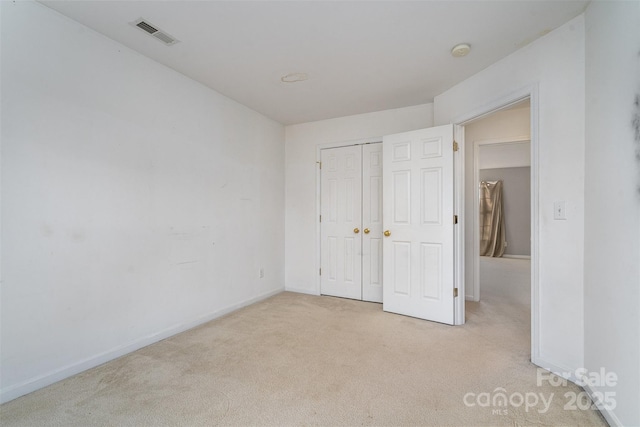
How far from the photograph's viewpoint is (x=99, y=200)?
6.86 feet

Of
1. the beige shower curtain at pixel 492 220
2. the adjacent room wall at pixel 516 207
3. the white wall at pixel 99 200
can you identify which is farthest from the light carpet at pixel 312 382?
the adjacent room wall at pixel 516 207

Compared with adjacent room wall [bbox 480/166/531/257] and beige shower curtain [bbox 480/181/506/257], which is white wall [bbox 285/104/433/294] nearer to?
beige shower curtain [bbox 480/181/506/257]

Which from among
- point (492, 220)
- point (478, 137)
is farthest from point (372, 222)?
point (492, 220)

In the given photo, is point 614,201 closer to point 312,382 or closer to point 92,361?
point 312,382

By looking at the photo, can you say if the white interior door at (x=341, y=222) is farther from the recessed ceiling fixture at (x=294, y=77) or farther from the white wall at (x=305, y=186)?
the recessed ceiling fixture at (x=294, y=77)

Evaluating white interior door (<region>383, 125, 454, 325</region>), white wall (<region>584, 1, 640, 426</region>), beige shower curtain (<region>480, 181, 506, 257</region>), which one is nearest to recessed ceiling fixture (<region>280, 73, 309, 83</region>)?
white interior door (<region>383, 125, 454, 325</region>)

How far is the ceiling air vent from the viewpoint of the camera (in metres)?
1.97

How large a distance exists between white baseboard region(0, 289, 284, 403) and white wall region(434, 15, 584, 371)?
292 centimetres

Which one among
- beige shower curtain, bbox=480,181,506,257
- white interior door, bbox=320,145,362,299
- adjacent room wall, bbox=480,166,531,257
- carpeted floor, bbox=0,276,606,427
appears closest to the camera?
carpeted floor, bbox=0,276,606,427

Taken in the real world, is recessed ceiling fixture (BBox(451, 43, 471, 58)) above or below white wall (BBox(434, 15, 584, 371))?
above

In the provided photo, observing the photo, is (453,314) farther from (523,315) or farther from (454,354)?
(523,315)

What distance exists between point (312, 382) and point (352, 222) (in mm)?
2250

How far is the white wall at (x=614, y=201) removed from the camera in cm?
132

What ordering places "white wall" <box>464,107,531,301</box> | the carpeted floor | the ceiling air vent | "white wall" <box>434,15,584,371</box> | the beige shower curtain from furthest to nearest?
the beige shower curtain
"white wall" <box>464,107,531,301</box>
the ceiling air vent
"white wall" <box>434,15,584,371</box>
the carpeted floor
